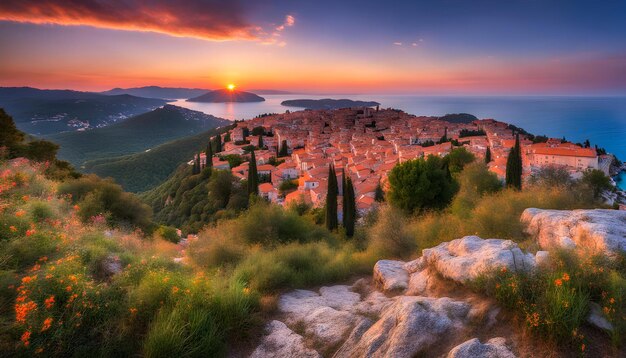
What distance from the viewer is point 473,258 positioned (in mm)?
5102

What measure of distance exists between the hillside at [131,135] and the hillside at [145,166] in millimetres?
13345

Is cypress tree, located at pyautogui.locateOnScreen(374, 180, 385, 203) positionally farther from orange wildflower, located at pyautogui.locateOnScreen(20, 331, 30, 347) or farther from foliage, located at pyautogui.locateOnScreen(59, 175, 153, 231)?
orange wildflower, located at pyautogui.locateOnScreen(20, 331, 30, 347)

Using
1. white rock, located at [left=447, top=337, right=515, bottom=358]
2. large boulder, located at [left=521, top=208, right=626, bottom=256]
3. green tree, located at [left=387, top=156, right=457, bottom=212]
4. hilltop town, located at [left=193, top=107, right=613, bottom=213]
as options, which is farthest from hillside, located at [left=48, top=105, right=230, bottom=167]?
white rock, located at [left=447, top=337, right=515, bottom=358]

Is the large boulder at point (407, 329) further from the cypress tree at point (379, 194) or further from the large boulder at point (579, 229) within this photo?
the cypress tree at point (379, 194)

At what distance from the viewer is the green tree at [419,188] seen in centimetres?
1666

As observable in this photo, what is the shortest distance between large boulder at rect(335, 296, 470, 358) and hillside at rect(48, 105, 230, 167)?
261ft

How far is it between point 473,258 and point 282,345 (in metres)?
3.18

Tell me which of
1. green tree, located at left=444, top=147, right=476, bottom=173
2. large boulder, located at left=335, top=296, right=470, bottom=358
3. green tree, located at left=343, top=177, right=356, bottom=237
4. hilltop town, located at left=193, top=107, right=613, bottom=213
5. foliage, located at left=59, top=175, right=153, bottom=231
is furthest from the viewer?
hilltop town, located at left=193, top=107, right=613, bottom=213

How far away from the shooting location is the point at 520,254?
4.68 metres

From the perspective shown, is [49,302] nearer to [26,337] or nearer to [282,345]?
[26,337]

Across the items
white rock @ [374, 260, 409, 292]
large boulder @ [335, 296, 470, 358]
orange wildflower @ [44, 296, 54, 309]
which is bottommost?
white rock @ [374, 260, 409, 292]

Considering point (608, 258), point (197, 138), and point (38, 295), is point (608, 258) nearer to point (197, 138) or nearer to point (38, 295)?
point (38, 295)

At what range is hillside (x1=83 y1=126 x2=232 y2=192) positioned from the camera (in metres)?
55.9

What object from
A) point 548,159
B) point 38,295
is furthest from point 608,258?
point 548,159
